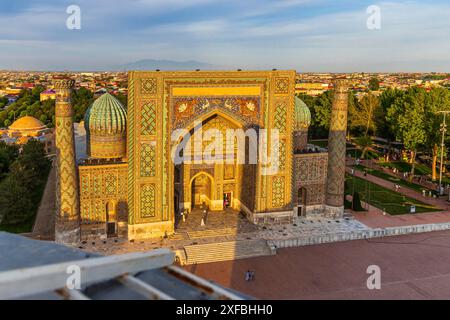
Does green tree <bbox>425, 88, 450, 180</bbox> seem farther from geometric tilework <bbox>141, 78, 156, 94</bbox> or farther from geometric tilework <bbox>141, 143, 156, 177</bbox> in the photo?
geometric tilework <bbox>141, 143, 156, 177</bbox>

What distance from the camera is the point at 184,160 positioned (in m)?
17.9

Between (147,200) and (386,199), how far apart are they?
1250 cm

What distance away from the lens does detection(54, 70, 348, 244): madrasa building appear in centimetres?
1480

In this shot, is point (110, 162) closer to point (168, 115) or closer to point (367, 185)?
point (168, 115)

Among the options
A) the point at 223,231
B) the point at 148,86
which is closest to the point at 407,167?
the point at 223,231

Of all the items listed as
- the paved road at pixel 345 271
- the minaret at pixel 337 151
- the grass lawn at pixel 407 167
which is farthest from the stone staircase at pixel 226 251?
the grass lawn at pixel 407 167

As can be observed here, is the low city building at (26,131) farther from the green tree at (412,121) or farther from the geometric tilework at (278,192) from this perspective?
the green tree at (412,121)

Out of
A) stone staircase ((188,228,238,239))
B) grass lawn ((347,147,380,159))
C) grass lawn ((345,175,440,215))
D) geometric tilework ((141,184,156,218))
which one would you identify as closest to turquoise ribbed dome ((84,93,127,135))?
geometric tilework ((141,184,156,218))

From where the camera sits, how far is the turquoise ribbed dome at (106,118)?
1633cm

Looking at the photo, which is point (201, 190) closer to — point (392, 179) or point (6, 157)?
point (6, 157)

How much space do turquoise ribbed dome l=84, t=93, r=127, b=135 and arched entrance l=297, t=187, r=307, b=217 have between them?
25.5ft

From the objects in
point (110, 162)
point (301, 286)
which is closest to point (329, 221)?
Answer: point (301, 286)
